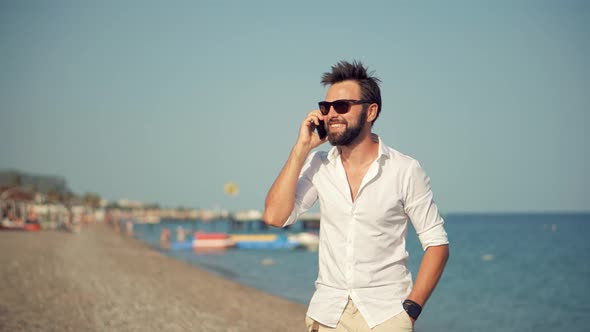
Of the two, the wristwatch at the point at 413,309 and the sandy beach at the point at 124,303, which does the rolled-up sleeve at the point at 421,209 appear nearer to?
the wristwatch at the point at 413,309

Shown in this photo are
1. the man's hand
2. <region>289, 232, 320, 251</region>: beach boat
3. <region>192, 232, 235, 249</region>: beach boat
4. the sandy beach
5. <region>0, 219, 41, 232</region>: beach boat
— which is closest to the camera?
the man's hand

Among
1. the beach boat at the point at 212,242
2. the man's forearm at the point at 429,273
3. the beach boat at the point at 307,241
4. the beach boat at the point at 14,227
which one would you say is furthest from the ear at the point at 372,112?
the beach boat at the point at 14,227

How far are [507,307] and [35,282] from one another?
14109mm

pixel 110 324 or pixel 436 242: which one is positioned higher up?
pixel 436 242

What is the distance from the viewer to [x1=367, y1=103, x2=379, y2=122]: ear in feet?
9.10

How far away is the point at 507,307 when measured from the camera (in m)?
19.4

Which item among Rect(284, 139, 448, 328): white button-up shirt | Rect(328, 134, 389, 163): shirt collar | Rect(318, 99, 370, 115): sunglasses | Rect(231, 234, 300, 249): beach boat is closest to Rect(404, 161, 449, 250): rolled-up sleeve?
Rect(284, 139, 448, 328): white button-up shirt

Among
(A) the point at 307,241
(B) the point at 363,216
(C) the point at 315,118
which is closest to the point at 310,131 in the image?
(C) the point at 315,118

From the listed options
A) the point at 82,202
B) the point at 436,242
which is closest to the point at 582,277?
the point at 436,242

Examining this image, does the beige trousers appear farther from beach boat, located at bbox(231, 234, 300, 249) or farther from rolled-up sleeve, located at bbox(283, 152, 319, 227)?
beach boat, located at bbox(231, 234, 300, 249)

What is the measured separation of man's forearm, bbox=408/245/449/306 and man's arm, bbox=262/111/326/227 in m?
0.66

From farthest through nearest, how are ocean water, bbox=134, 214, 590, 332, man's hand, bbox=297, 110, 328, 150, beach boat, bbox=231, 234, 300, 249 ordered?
beach boat, bbox=231, 234, 300, 249
ocean water, bbox=134, 214, 590, 332
man's hand, bbox=297, 110, 328, 150

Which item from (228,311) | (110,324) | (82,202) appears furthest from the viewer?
(82,202)

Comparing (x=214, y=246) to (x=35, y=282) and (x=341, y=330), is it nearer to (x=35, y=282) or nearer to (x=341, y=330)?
(x=35, y=282)
